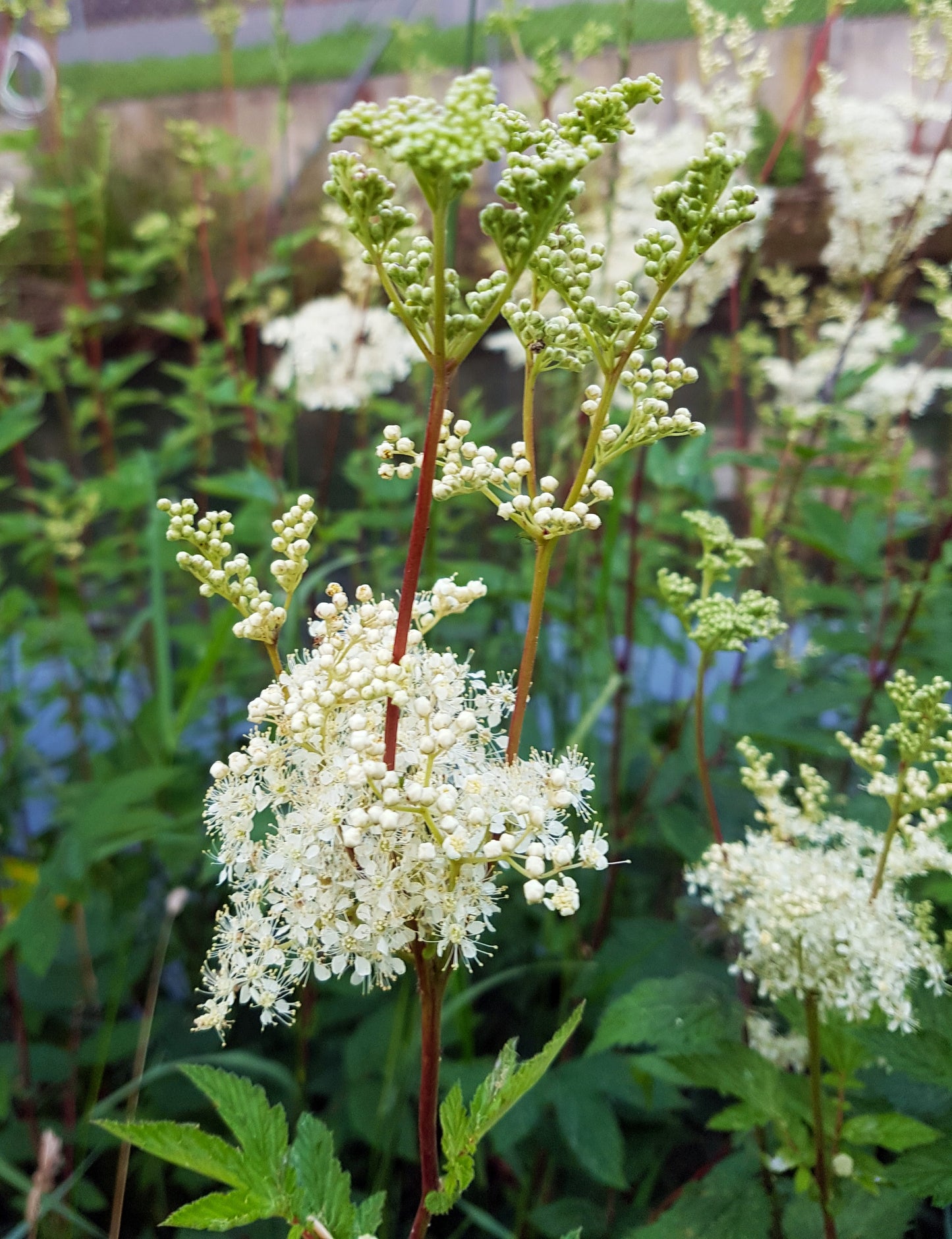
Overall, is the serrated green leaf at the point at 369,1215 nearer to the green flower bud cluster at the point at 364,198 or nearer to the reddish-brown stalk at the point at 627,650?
the green flower bud cluster at the point at 364,198

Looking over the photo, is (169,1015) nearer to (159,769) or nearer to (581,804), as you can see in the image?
(159,769)

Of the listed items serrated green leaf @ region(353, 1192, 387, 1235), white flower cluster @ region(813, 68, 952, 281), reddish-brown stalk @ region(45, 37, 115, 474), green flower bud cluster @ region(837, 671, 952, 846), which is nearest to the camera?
serrated green leaf @ region(353, 1192, 387, 1235)

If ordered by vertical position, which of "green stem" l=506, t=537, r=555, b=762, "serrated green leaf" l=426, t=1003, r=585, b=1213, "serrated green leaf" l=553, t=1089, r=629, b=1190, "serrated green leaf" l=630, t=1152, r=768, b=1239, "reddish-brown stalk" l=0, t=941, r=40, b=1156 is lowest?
"reddish-brown stalk" l=0, t=941, r=40, b=1156

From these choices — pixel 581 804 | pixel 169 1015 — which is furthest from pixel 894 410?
pixel 169 1015

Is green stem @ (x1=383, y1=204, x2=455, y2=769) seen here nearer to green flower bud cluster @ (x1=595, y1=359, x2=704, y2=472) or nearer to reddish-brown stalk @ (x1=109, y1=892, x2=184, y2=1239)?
green flower bud cluster @ (x1=595, y1=359, x2=704, y2=472)

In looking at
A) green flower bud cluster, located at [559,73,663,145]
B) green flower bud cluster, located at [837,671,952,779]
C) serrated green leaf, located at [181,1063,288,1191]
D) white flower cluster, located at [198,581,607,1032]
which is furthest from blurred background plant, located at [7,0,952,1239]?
green flower bud cluster, located at [559,73,663,145]

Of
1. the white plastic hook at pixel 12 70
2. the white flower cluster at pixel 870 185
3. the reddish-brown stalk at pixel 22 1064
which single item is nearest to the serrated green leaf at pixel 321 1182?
the reddish-brown stalk at pixel 22 1064

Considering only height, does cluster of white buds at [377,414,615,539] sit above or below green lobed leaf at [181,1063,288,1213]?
above
